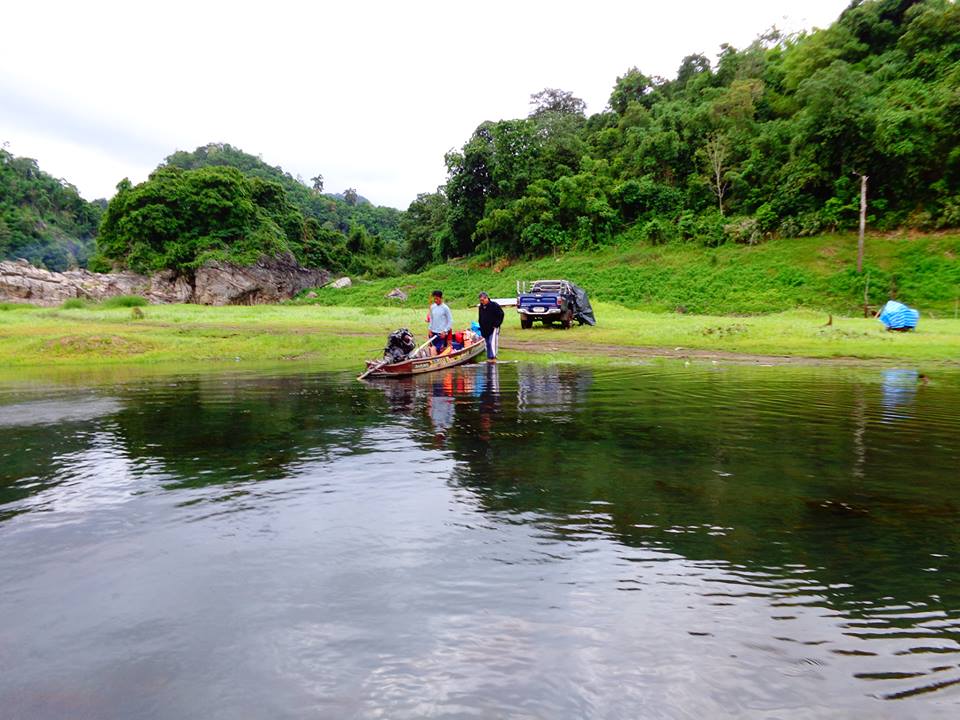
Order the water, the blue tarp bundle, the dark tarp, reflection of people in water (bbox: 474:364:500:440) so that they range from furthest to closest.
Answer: the dark tarp
the blue tarp bundle
reflection of people in water (bbox: 474:364:500:440)
the water

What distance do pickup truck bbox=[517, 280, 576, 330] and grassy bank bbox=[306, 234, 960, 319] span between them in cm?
1486

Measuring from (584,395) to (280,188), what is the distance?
67.3 meters

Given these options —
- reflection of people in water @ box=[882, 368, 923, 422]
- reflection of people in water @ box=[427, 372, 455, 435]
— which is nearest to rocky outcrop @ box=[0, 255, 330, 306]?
reflection of people in water @ box=[427, 372, 455, 435]

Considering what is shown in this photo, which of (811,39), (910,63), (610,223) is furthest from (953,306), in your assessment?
(811,39)

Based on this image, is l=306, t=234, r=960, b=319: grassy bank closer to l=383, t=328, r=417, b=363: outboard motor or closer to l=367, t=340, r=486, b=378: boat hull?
l=367, t=340, r=486, b=378: boat hull

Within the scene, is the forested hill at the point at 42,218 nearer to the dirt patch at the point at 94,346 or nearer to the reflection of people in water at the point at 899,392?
the dirt patch at the point at 94,346

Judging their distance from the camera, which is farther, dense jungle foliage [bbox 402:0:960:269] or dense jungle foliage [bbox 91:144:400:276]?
dense jungle foliage [bbox 91:144:400:276]

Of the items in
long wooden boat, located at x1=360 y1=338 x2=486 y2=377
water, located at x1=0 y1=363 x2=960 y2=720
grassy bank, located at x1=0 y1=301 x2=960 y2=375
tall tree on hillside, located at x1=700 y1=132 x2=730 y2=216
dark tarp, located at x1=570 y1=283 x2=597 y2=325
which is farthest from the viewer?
tall tree on hillside, located at x1=700 y1=132 x2=730 y2=216

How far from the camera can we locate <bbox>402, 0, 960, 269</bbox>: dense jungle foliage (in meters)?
41.2

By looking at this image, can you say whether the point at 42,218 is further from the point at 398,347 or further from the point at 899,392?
the point at 899,392

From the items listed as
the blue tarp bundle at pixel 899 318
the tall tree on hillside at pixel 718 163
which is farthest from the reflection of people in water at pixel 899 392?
the tall tree on hillside at pixel 718 163

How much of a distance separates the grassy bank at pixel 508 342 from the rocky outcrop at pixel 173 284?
1988cm

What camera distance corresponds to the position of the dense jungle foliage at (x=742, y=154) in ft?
135

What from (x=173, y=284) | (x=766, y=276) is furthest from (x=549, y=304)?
(x=173, y=284)
